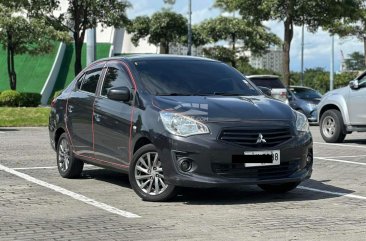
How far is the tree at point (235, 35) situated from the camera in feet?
143

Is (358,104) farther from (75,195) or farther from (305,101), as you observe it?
(305,101)

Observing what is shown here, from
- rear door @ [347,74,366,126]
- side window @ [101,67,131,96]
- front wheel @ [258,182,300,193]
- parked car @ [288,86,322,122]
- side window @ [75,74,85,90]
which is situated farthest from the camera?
parked car @ [288,86,322,122]

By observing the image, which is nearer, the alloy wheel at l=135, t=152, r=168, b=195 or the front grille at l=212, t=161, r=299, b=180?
the front grille at l=212, t=161, r=299, b=180

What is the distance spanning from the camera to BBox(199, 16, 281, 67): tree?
143 ft

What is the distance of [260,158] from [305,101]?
16899 mm

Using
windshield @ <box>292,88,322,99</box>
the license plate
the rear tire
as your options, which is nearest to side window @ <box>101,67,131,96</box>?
the rear tire

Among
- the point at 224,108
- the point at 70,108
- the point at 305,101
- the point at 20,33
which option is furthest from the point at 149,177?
the point at 20,33

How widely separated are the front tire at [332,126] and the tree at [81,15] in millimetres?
13804

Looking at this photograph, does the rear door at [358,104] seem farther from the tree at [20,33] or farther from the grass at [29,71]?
the grass at [29,71]

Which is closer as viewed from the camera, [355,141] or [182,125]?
[182,125]

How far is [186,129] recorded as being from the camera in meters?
7.16

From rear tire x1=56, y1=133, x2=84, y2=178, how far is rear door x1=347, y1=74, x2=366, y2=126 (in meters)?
7.31

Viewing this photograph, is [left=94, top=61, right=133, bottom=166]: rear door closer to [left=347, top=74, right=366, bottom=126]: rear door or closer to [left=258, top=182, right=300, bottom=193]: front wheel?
[left=258, top=182, right=300, bottom=193]: front wheel

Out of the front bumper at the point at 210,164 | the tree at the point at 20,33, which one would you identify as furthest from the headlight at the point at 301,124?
the tree at the point at 20,33
